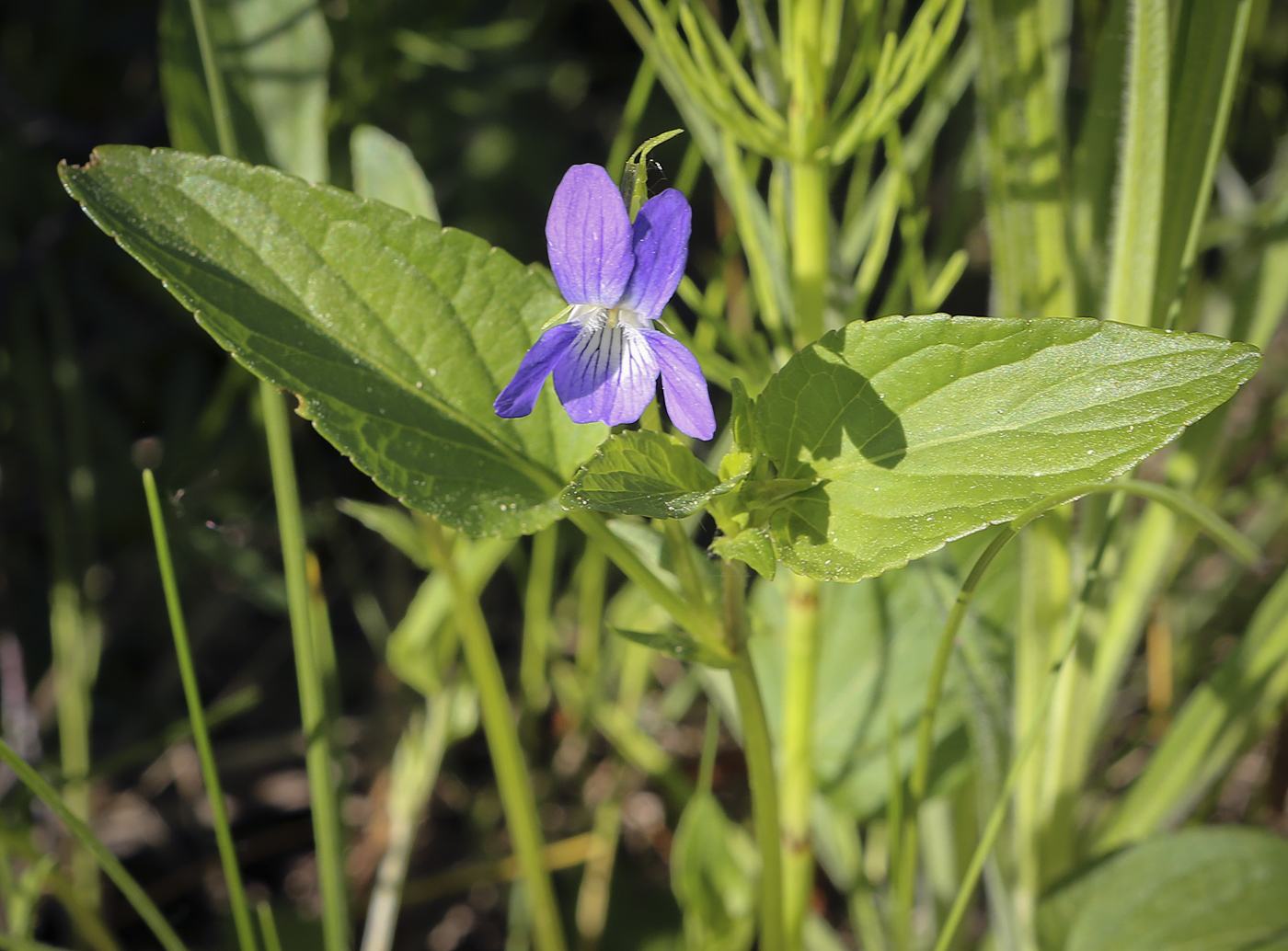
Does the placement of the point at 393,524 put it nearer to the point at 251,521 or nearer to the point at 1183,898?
the point at 251,521

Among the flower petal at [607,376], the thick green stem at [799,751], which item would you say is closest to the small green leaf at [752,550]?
the flower petal at [607,376]

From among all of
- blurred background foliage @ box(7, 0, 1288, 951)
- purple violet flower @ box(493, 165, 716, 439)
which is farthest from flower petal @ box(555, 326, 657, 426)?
blurred background foliage @ box(7, 0, 1288, 951)

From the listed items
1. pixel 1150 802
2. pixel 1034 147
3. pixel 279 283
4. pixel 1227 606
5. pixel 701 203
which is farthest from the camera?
pixel 701 203

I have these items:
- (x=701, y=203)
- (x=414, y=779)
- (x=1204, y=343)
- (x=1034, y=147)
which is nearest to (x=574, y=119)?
(x=701, y=203)

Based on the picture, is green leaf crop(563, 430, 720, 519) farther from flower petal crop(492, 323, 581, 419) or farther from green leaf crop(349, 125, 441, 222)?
green leaf crop(349, 125, 441, 222)

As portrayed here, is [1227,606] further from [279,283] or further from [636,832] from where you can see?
[279,283]

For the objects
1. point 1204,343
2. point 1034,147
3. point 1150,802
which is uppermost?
point 1034,147

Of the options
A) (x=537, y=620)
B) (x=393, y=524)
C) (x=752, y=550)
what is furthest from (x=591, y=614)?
(x=752, y=550)
